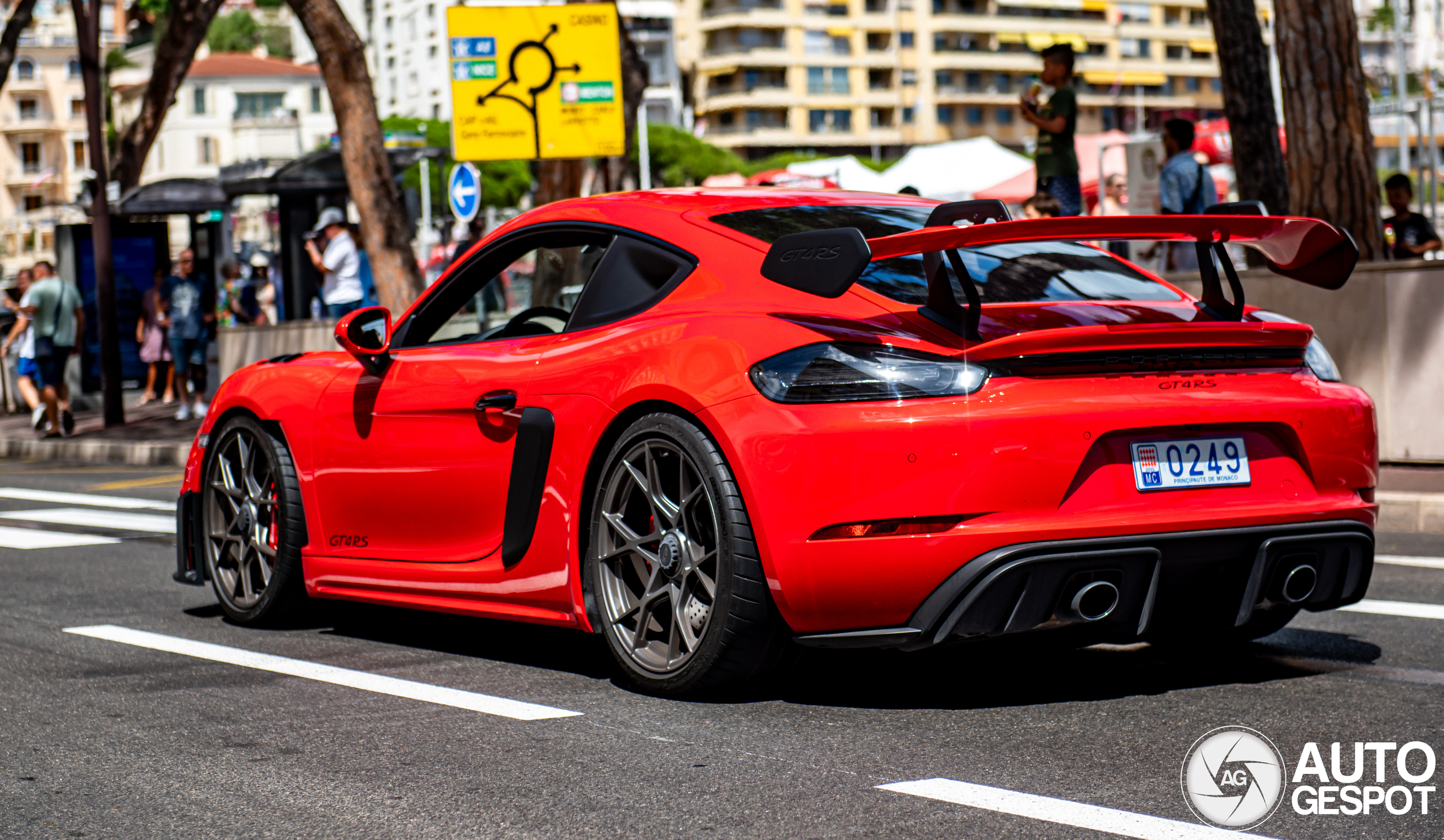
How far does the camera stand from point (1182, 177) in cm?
1272

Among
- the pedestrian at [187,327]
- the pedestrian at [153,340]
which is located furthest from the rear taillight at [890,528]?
the pedestrian at [153,340]

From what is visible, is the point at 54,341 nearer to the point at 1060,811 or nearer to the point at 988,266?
the point at 988,266

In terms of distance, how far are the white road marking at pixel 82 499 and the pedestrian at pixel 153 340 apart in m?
9.45

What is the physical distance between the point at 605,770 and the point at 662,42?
109 metres

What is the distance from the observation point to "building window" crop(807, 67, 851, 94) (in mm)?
114500

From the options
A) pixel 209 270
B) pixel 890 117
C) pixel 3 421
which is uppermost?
pixel 890 117

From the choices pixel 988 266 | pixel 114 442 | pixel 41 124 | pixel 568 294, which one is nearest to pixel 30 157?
pixel 41 124

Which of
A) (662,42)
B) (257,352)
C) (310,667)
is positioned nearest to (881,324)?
(310,667)

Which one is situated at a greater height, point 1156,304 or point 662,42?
point 662,42

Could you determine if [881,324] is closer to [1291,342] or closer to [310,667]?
[1291,342]

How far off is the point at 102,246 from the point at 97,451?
3.52m

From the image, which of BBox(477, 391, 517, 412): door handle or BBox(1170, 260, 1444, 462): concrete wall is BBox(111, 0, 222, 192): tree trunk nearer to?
BBox(1170, 260, 1444, 462): concrete wall

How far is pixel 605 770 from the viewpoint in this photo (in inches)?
162

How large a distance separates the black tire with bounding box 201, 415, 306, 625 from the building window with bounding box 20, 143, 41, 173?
13787cm
